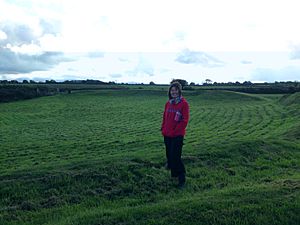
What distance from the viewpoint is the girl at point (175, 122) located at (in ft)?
33.6

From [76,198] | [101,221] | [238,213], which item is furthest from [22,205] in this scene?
[238,213]

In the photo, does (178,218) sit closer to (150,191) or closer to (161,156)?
(150,191)

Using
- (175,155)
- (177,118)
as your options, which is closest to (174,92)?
(177,118)

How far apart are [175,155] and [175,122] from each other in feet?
2.91

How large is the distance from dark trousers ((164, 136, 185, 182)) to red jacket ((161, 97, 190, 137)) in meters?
0.17

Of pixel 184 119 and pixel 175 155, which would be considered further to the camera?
pixel 175 155

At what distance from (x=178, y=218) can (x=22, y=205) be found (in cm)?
369

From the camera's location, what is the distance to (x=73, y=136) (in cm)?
2930

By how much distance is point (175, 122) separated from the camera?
10352 mm

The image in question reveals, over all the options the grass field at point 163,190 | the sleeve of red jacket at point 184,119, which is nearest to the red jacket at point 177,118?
the sleeve of red jacket at point 184,119

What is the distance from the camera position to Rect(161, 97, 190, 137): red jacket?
10.2m

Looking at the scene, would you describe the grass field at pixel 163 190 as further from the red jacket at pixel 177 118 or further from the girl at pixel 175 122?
the red jacket at pixel 177 118

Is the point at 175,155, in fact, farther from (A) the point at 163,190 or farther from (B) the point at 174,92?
(B) the point at 174,92

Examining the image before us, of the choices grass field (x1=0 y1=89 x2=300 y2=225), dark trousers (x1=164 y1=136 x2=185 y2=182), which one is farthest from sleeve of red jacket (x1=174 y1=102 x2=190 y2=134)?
grass field (x1=0 y1=89 x2=300 y2=225)
